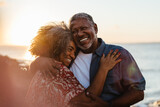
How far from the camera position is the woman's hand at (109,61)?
3.18 meters

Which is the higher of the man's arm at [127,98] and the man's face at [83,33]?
the man's face at [83,33]

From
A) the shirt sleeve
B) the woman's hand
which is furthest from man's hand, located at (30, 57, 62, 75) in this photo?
the shirt sleeve

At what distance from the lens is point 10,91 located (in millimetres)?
4414

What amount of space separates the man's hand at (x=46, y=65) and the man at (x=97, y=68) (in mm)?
464

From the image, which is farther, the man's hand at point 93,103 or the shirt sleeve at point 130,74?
the shirt sleeve at point 130,74

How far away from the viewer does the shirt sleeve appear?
3.18 meters

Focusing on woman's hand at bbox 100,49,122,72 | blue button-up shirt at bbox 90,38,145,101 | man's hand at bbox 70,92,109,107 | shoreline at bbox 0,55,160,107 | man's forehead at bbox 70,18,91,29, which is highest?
man's forehead at bbox 70,18,91,29

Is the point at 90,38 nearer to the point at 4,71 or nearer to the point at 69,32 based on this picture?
the point at 69,32

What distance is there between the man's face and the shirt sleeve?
51 cm

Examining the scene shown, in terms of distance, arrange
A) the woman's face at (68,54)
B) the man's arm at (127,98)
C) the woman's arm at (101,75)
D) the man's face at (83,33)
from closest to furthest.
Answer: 1. the woman's arm at (101,75)
2. the man's arm at (127,98)
3. the woman's face at (68,54)
4. the man's face at (83,33)

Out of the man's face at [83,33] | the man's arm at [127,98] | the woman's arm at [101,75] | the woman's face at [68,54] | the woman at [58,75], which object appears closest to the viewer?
the woman at [58,75]

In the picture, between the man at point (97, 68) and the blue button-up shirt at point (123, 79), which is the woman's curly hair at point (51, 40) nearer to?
the man at point (97, 68)

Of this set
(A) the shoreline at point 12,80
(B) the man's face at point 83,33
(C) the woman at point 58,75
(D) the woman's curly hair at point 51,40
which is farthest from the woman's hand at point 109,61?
(A) the shoreline at point 12,80

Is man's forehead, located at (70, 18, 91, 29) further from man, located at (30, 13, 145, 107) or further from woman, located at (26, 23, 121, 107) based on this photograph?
woman, located at (26, 23, 121, 107)
